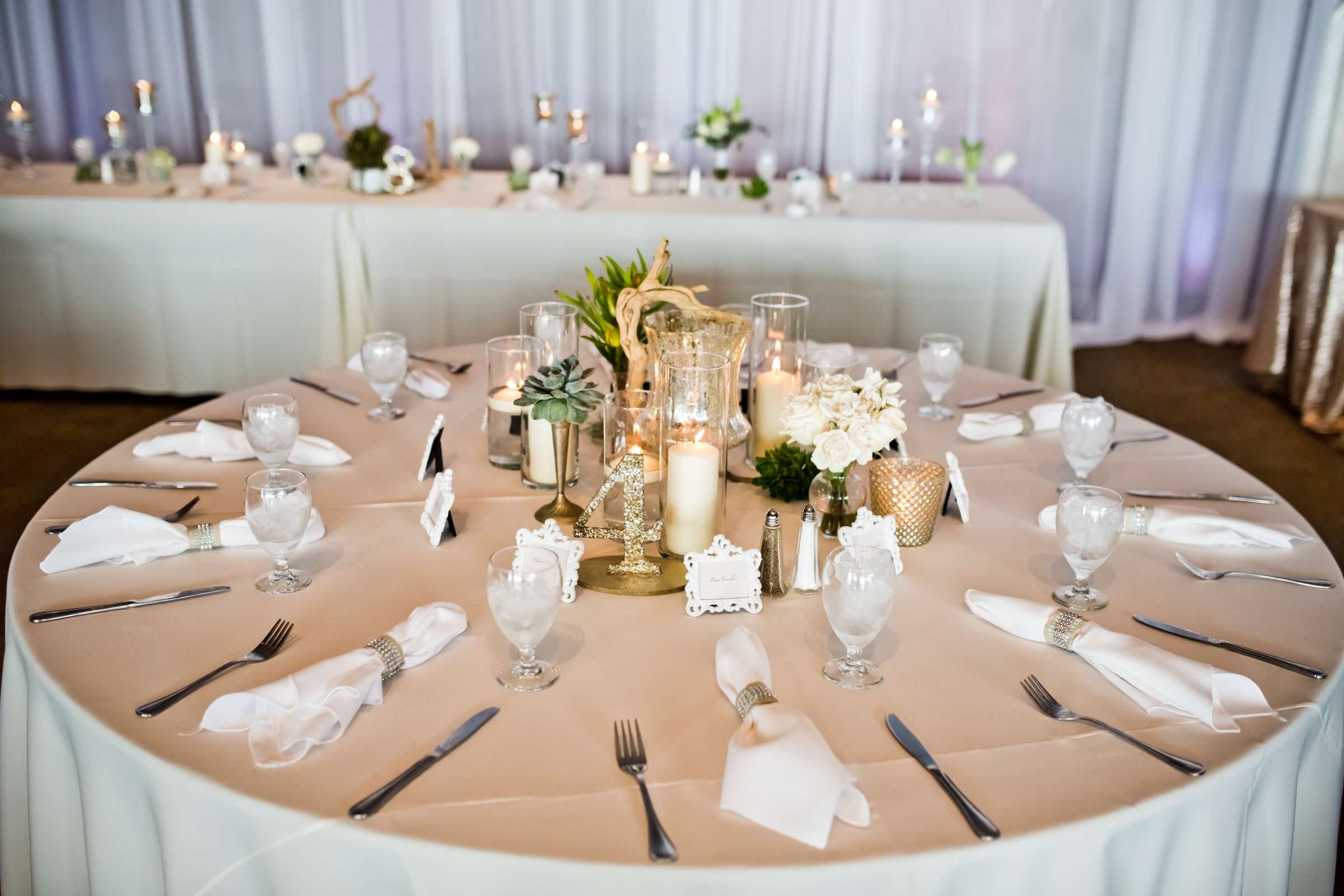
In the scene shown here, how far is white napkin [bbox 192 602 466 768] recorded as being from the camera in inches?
40.4

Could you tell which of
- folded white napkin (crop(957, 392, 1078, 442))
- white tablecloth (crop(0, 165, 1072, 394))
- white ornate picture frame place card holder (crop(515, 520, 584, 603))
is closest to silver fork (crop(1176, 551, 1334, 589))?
folded white napkin (crop(957, 392, 1078, 442))

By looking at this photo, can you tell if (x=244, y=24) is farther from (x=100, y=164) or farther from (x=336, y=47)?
(x=100, y=164)

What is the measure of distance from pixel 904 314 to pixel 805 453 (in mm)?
2148

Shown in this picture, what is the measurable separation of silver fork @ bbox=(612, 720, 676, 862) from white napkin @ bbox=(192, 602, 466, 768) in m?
0.26

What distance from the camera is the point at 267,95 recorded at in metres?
5.50

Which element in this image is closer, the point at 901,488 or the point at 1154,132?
the point at 901,488

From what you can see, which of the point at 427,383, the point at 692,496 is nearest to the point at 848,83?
the point at 427,383

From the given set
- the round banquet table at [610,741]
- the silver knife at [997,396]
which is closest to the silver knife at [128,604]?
the round banquet table at [610,741]

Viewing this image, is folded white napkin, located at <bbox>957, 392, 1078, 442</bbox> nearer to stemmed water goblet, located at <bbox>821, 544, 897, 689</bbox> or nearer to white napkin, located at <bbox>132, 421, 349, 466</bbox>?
stemmed water goblet, located at <bbox>821, 544, 897, 689</bbox>

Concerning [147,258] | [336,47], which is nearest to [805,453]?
[147,258]

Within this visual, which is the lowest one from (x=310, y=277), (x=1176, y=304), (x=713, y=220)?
(x=1176, y=304)

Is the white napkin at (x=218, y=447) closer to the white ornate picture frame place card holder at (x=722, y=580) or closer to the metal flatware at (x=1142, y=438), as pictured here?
the white ornate picture frame place card holder at (x=722, y=580)

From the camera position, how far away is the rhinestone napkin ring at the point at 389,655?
115cm

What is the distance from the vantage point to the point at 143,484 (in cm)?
162
